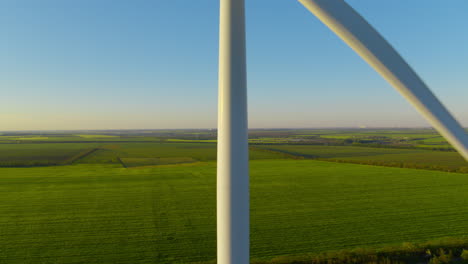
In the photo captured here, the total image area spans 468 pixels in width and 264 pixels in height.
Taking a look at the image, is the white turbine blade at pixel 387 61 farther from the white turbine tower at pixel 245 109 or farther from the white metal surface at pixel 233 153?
the white metal surface at pixel 233 153

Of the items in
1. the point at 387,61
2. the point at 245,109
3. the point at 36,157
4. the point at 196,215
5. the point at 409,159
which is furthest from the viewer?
the point at 36,157

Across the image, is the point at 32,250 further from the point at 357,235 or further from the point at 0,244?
the point at 357,235

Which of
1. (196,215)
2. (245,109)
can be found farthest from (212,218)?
(245,109)

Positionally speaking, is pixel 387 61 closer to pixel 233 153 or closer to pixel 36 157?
pixel 233 153

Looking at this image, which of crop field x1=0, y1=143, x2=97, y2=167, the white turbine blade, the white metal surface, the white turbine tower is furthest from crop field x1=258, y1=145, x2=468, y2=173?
crop field x1=0, y1=143, x2=97, y2=167

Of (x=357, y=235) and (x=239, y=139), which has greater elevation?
(x=239, y=139)

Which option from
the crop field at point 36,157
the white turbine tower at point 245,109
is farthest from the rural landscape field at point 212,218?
the crop field at point 36,157

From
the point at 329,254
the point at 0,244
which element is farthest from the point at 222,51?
the point at 0,244
